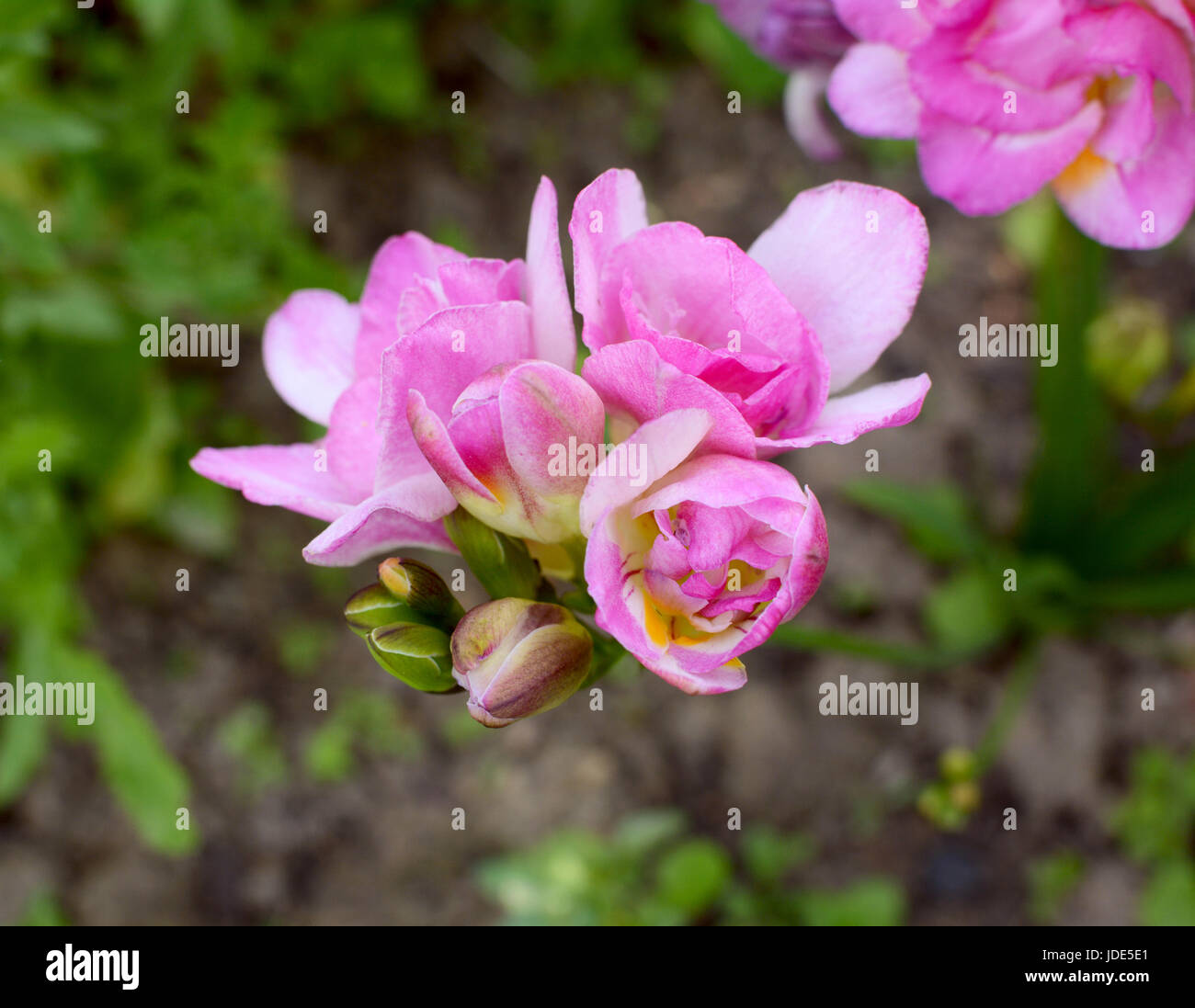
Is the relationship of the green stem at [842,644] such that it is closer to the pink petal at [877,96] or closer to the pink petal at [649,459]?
the pink petal at [649,459]

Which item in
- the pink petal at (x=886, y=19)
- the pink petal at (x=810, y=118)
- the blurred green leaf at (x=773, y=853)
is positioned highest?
the pink petal at (x=810, y=118)

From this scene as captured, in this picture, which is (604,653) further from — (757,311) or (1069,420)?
(1069,420)

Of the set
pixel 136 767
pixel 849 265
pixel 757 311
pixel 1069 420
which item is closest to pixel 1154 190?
pixel 849 265

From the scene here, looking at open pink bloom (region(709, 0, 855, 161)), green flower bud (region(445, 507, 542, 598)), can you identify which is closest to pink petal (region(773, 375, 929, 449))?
green flower bud (region(445, 507, 542, 598))

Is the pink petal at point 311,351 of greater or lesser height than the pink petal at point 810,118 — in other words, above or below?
below

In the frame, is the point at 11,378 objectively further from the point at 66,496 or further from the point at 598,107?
the point at 598,107

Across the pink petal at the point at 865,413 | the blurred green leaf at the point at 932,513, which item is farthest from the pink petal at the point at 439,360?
the blurred green leaf at the point at 932,513

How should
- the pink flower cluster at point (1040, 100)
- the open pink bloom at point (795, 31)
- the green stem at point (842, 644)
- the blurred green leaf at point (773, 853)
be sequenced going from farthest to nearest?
the blurred green leaf at point (773, 853)
the green stem at point (842, 644)
the open pink bloom at point (795, 31)
the pink flower cluster at point (1040, 100)
